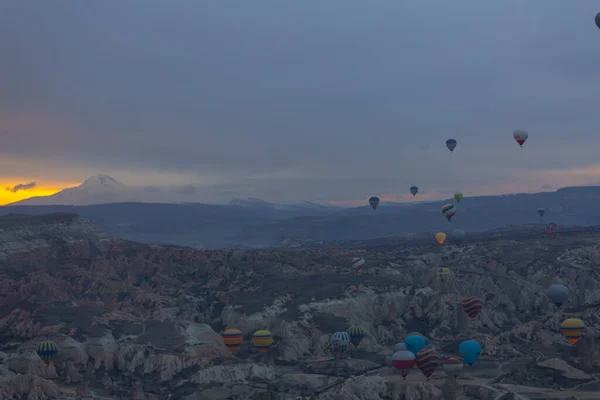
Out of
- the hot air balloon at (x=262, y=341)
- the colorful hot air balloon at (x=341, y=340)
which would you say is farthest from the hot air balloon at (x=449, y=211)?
the hot air balloon at (x=262, y=341)

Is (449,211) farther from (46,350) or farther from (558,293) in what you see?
(46,350)

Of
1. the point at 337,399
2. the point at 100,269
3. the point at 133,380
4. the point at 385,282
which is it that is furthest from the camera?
the point at 100,269

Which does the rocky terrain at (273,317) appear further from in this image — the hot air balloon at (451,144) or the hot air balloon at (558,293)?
the hot air balloon at (451,144)

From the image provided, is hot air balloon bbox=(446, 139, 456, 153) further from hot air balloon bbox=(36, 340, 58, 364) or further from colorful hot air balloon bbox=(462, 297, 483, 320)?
hot air balloon bbox=(36, 340, 58, 364)

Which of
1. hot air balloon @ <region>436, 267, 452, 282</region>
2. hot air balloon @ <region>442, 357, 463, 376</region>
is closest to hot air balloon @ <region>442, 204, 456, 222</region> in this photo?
hot air balloon @ <region>436, 267, 452, 282</region>

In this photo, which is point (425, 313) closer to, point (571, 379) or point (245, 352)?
point (245, 352)

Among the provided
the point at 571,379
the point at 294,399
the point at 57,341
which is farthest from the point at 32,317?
the point at 571,379
